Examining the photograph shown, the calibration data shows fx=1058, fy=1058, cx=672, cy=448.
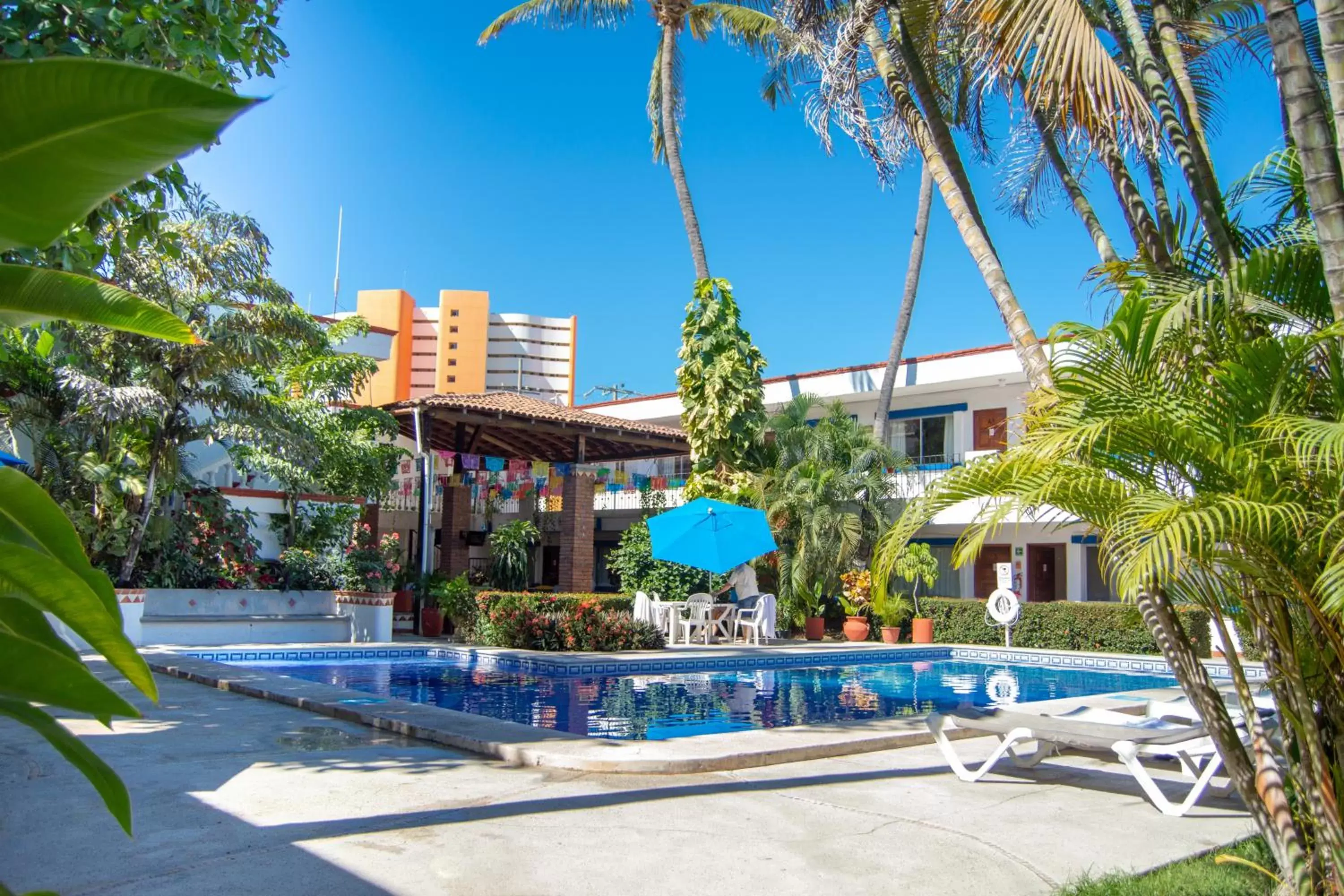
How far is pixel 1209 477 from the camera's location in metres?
4.08

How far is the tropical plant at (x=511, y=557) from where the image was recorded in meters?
22.3

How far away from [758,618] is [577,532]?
4.38 metres

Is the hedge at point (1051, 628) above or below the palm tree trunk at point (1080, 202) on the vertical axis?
below

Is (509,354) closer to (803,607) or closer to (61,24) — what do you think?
(803,607)

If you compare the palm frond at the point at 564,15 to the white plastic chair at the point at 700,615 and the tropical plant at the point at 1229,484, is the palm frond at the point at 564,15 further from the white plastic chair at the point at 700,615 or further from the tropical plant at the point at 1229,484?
the tropical plant at the point at 1229,484

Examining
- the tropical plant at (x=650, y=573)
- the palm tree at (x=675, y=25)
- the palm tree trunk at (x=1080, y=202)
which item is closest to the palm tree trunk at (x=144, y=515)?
the tropical plant at (x=650, y=573)

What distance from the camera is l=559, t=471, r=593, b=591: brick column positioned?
21172mm

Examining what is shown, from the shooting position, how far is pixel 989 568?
28734mm

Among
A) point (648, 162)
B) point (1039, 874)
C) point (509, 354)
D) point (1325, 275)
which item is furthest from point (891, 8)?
point (509, 354)

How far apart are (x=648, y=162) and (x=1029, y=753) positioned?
21.6 meters

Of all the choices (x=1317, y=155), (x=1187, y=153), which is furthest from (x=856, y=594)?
(x=1317, y=155)

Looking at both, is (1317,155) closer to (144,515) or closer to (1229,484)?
(1229,484)

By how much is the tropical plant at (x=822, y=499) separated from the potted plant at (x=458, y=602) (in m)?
6.28

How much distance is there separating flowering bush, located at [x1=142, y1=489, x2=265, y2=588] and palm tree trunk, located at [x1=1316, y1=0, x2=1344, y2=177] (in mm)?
16565
